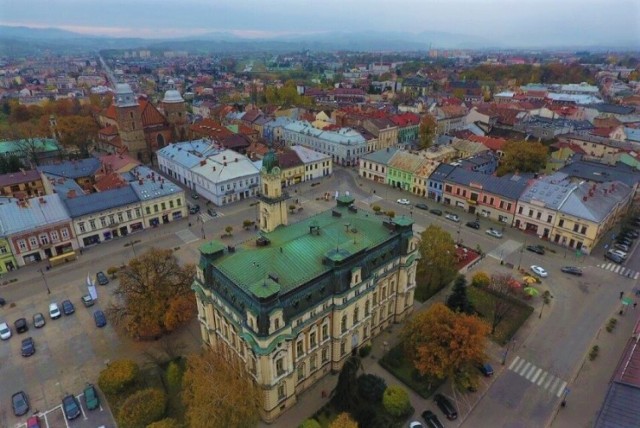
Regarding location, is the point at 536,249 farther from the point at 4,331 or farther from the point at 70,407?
the point at 4,331

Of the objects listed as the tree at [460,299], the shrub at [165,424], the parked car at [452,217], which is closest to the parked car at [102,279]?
the shrub at [165,424]

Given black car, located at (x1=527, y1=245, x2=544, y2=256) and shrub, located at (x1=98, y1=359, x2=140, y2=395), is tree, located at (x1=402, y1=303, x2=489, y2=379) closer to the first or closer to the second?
shrub, located at (x1=98, y1=359, x2=140, y2=395)

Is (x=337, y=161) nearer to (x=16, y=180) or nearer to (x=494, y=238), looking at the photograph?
(x=494, y=238)

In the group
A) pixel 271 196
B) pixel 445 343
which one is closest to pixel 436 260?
pixel 445 343

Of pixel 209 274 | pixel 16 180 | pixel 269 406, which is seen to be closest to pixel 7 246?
pixel 16 180

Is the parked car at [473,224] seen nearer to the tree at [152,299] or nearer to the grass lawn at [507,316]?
the grass lawn at [507,316]

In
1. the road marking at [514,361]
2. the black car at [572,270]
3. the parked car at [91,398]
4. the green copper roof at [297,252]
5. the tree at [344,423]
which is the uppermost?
the green copper roof at [297,252]

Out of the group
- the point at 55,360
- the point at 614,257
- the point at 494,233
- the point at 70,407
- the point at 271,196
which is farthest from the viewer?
the point at 494,233
